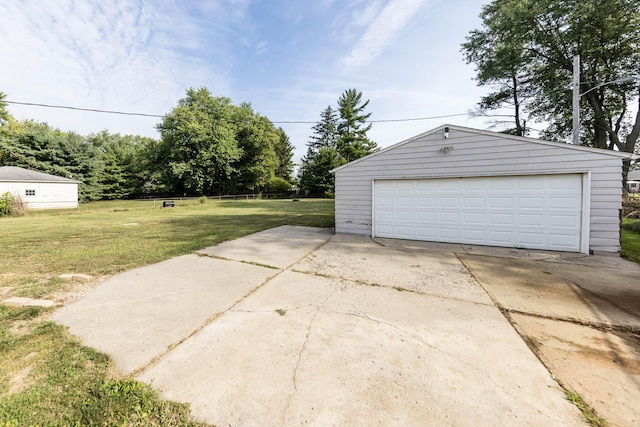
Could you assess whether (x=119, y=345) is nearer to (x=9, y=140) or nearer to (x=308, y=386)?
(x=308, y=386)

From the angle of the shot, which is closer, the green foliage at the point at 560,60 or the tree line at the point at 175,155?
the green foliage at the point at 560,60

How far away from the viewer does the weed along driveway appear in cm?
153

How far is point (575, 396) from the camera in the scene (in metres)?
1.63

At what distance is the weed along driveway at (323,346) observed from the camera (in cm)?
153

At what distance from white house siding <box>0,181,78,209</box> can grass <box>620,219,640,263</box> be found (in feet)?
94.3

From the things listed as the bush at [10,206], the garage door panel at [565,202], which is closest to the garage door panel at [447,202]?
the garage door panel at [565,202]

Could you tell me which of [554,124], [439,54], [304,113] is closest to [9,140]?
[304,113]

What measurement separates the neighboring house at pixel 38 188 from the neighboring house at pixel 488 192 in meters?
23.7

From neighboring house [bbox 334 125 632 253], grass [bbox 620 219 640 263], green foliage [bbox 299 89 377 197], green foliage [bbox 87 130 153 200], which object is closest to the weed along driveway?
neighboring house [bbox 334 125 632 253]

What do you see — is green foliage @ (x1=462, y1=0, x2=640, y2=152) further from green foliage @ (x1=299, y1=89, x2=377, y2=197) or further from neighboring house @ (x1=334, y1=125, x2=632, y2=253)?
green foliage @ (x1=299, y1=89, x2=377, y2=197)

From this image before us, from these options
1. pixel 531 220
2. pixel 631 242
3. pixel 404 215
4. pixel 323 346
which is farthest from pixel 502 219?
pixel 323 346

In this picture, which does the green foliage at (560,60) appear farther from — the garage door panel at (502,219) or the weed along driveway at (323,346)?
the weed along driveway at (323,346)

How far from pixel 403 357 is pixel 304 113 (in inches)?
628

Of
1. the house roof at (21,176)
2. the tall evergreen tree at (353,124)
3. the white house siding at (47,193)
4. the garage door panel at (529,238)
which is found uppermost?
the tall evergreen tree at (353,124)
